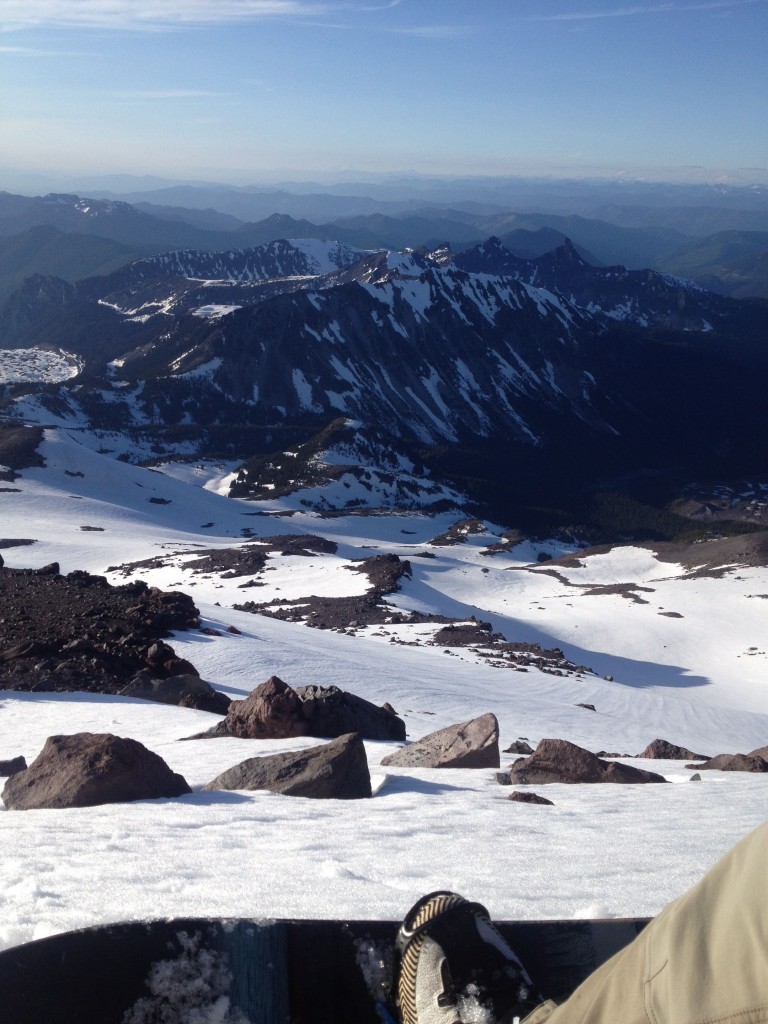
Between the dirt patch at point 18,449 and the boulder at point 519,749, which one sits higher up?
the boulder at point 519,749

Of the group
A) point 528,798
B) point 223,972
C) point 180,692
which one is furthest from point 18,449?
point 223,972

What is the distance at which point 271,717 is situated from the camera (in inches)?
466

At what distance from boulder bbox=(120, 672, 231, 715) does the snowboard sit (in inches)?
431

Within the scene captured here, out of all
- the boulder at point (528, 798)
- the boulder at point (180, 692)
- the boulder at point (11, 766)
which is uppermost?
the boulder at point (528, 798)

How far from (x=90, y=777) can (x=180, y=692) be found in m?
7.68

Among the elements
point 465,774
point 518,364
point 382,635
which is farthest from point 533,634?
point 518,364

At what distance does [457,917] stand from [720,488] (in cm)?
14323

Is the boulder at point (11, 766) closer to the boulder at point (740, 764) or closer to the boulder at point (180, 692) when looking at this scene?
the boulder at point (180, 692)

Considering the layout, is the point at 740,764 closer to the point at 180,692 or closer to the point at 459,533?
the point at 180,692

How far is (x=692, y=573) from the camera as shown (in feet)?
165

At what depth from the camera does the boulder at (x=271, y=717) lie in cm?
1186

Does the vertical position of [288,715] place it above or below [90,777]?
below

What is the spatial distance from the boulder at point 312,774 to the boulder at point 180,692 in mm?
6024

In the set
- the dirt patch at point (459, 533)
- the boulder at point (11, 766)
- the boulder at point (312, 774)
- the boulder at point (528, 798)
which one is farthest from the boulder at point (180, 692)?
the dirt patch at point (459, 533)
